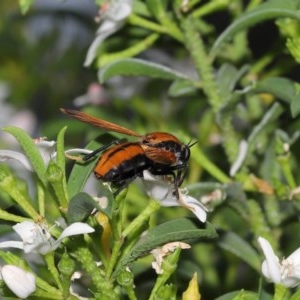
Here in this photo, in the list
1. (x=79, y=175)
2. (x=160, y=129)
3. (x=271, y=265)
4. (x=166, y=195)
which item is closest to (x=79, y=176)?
(x=79, y=175)

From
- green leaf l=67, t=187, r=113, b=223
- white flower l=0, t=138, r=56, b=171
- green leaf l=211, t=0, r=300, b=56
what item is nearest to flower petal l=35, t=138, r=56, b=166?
white flower l=0, t=138, r=56, b=171

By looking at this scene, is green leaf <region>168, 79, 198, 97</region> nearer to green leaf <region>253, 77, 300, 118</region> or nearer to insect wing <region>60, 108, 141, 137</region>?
green leaf <region>253, 77, 300, 118</region>

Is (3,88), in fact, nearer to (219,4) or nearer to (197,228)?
(219,4)

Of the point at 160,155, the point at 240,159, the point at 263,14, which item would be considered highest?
the point at 263,14

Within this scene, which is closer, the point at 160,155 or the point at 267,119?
the point at 160,155

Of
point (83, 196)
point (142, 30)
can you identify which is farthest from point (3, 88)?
point (83, 196)

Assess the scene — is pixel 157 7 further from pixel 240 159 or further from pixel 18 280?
pixel 18 280
